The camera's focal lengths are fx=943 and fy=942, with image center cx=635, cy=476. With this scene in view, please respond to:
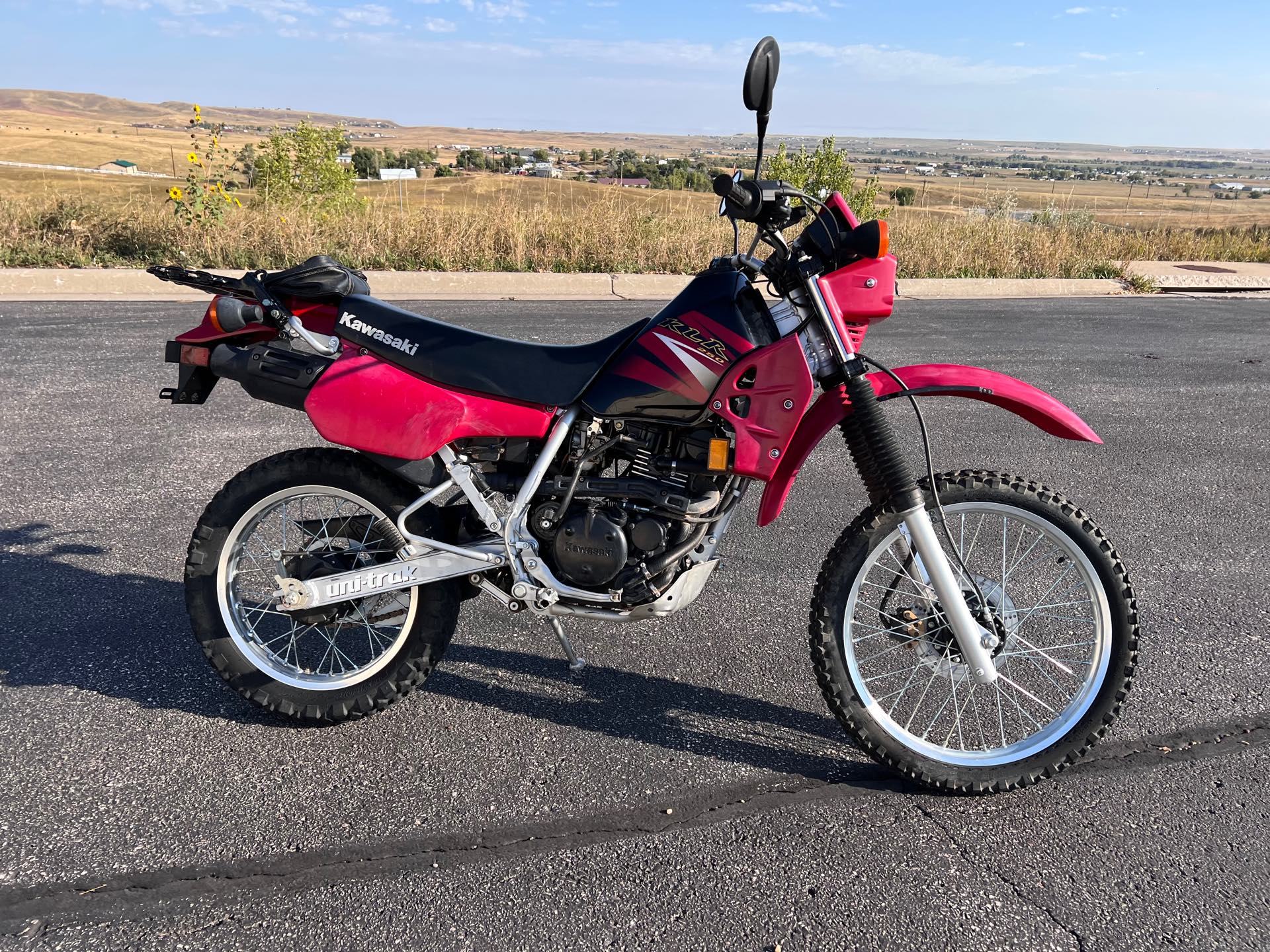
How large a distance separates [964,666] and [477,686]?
1.69 m

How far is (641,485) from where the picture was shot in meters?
2.94

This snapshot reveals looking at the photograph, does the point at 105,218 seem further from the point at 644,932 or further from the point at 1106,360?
the point at 644,932

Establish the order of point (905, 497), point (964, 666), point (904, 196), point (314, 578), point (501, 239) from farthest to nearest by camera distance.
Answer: point (904, 196) < point (501, 239) < point (314, 578) < point (964, 666) < point (905, 497)

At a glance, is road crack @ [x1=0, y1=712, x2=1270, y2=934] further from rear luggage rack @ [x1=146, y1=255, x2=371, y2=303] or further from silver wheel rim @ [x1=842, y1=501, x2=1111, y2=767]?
rear luggage rack @ [x1=146, y1=255, x2=371, y2=303]

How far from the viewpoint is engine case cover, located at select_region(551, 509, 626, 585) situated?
2.91 meters

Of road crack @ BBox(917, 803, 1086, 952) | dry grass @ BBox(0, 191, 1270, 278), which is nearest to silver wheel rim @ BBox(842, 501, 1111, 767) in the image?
road crack @ BBox(917, 803, 1086, 952)

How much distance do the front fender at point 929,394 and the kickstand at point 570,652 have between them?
785 millimetres

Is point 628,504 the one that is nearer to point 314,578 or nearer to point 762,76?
point 314,578

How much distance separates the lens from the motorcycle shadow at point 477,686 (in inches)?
123

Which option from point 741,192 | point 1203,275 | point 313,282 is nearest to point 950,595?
point 741,192

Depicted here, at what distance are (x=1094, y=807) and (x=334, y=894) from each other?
2.19 metres

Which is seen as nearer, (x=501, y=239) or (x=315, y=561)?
(x=315, y=561)

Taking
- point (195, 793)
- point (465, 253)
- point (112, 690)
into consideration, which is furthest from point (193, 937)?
point (465, 253)

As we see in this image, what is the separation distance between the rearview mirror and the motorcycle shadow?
1.96m
